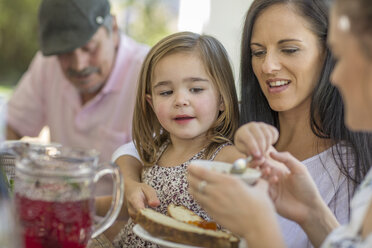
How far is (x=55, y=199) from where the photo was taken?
967mm

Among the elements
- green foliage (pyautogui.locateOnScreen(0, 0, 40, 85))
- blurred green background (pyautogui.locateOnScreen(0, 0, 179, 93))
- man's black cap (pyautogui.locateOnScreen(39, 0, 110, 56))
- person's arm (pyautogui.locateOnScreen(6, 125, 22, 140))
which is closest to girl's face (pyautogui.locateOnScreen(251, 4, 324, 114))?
man's black cap (pyautogui.locateOnScreen(39, 0, 110, 56))

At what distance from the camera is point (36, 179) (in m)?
0.98

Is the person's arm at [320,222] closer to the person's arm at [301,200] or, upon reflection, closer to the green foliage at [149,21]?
the person's arm at [301,200]

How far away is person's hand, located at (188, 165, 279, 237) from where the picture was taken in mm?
976

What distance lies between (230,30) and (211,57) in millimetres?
1931

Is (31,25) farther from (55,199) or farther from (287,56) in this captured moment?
(55,199)

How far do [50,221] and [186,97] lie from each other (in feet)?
2.35

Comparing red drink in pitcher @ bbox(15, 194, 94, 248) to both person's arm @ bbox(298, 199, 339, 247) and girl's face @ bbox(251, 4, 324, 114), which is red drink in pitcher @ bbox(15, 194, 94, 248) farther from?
girl's face @ bbox(251, 4, 324, 114)

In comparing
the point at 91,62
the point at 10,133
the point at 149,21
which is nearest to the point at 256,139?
the point at 91,62

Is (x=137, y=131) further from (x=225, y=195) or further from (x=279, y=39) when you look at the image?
→ (x=225, y=195)

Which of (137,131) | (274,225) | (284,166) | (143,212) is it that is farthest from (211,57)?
(274,225)

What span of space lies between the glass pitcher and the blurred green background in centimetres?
420

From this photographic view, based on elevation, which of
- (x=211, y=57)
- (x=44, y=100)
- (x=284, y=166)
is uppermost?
(x=211, y=57)

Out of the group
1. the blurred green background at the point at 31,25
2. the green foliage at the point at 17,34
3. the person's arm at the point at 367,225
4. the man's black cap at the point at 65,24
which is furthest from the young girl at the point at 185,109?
the green foliage at the point at 17,34
